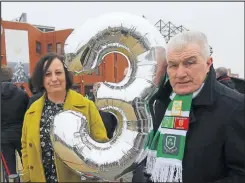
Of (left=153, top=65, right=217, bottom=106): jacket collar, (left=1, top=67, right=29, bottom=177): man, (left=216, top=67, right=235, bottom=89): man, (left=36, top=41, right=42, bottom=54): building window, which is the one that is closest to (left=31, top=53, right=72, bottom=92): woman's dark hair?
(left=1, top=67, right=29, bottom=177): man

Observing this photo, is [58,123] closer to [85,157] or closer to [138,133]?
[85,157]

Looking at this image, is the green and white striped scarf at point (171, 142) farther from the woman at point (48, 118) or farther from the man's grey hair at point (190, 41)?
the woman at point (48, 118)

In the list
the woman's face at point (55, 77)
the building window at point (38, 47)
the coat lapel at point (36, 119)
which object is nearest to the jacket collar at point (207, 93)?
the woman's face at point (55, 77)

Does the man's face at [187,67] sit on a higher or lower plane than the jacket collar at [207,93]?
higher

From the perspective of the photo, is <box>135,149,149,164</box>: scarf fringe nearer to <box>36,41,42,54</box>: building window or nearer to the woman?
the woman

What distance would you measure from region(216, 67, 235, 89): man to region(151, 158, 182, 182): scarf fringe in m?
1.25

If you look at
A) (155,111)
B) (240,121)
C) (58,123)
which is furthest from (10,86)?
(240,121)

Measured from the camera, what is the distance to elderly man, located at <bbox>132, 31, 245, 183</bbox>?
0.94 m

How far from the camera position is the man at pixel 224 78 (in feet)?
7.11

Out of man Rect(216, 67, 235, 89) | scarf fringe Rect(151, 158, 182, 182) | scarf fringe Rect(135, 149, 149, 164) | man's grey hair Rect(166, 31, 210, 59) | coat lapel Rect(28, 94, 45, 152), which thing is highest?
man's grey hair Rect(166, 31, 210, 59)

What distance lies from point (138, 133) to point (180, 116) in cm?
16

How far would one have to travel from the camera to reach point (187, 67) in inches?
37.4

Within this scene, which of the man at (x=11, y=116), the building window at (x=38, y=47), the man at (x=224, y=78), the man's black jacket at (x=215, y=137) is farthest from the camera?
the building window at (x=38, y=47)

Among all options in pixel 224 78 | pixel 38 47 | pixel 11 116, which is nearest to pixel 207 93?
pixel 11 116
